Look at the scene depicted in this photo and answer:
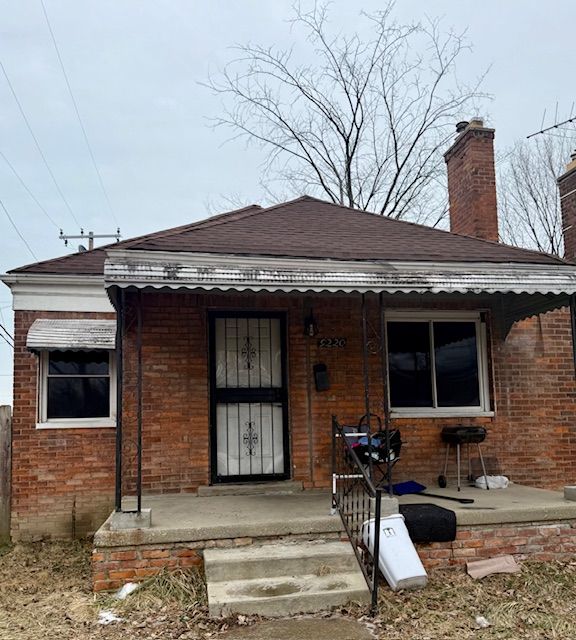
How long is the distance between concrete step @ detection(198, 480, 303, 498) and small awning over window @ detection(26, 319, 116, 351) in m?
2.21

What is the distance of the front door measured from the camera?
7516mm

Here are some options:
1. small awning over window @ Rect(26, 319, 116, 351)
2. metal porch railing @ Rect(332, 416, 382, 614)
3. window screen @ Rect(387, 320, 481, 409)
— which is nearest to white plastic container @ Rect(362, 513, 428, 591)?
metal porch railing @ Rect(332, 416, 382, 614)

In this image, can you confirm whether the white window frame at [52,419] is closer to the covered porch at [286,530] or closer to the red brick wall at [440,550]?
the covered porch at [286,530]

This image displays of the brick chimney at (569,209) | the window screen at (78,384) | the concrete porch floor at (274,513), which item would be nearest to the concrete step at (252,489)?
the concrete porch floor at (274,513)

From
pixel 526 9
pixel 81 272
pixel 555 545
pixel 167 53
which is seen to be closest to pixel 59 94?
pixel 167 53

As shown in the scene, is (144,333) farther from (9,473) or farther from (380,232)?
(380,232)

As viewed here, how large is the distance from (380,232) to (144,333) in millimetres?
3168

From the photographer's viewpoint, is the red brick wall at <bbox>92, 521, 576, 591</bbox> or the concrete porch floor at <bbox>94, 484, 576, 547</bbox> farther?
the concrete porch floor at <bbox>94, 484, 576, 547</bbox>

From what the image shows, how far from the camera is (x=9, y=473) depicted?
775 centimetres

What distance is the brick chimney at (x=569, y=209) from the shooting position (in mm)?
9742

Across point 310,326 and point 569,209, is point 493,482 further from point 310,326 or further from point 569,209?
point 569,209

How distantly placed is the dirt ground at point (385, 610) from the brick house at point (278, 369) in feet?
6.13

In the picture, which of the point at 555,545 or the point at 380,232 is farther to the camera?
the point at 380,232

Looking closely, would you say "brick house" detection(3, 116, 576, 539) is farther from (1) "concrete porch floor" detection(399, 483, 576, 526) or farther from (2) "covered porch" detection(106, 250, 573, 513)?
(1) "concrete porch floor" detection(399, 483, 576, 526)
